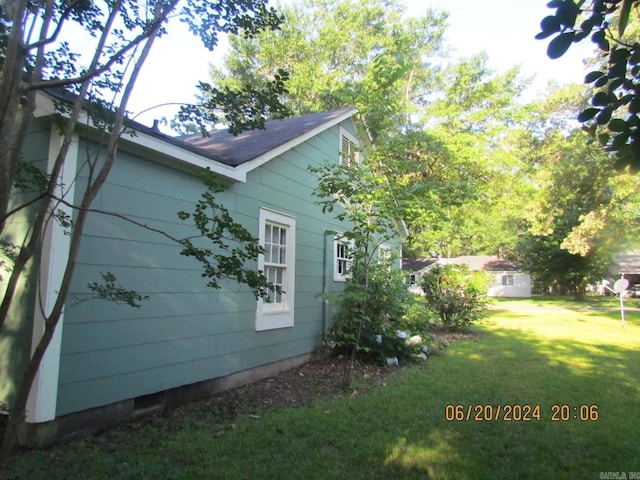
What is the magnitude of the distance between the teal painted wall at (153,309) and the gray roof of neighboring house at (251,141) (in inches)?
13.7

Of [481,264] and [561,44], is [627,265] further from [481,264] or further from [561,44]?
[561,44]

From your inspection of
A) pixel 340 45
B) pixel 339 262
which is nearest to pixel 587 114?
pixel 339 262

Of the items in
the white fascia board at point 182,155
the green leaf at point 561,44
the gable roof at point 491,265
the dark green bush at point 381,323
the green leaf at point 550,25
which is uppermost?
the gable roof at point 491,265

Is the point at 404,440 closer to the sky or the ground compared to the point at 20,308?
closer to the ground

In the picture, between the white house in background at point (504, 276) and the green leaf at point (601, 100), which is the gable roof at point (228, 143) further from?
the white house in background at point (504, 276)

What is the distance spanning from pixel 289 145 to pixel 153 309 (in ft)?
11.8

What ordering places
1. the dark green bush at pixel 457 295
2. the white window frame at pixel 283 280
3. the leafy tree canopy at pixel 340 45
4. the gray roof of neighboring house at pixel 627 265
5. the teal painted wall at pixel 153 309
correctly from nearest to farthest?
the teal painted wall at pixel 153 309 → the white window frame at pixel 283 280 → the dark green bush at pixel 457 295 → the leafy tree canopy at pixel 340 45 → the gray roof of neighboring house at pixel 627 265

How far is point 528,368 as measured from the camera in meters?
7.00

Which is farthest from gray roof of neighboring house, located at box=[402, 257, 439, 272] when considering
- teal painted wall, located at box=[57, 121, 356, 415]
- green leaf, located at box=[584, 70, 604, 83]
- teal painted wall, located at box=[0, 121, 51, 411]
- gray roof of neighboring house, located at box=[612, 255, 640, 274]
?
green leaf, located at box=[584, 70, 604, 83]

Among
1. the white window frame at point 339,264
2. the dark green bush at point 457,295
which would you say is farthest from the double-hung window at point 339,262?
the dark green bush at point 457,295

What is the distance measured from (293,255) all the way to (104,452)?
409cm

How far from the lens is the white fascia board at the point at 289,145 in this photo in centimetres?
575

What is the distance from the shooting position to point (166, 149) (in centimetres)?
452

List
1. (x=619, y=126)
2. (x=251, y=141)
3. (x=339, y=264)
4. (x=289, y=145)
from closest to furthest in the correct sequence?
1. (x=619, y=126)
2. (x=289, y=145)
3. (x=251, y=141)
4. (x=339, y=264)
